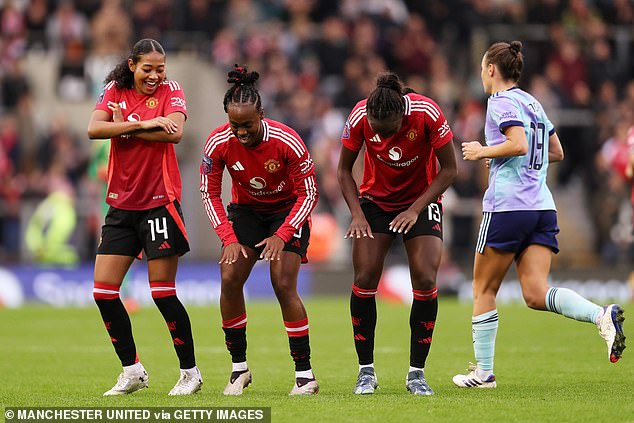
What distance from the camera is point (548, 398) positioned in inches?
321

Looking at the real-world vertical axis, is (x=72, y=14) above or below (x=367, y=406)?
above

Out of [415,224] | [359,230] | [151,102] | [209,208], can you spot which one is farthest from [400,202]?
[151,102]

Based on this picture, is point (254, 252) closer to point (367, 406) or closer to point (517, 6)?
point (367, 406)

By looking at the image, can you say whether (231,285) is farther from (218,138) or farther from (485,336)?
(485,336)

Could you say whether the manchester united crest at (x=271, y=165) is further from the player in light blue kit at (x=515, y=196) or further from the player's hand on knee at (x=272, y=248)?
the player in light blue kit at (x=515, y=196)

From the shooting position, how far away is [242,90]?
855 centimetres

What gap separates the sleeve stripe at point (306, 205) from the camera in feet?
28.5

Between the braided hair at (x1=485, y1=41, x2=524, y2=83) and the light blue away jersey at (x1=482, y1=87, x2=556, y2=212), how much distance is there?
0.44 ft

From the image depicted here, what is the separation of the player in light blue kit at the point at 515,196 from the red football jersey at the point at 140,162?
228cm

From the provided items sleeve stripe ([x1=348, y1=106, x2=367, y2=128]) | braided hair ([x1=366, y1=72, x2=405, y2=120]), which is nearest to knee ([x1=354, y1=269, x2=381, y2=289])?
sleeve stripe ([x1=348, y1=106, x2=367, y2=128])

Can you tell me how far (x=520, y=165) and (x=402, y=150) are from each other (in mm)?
888

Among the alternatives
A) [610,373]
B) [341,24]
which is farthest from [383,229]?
A: [341,24]

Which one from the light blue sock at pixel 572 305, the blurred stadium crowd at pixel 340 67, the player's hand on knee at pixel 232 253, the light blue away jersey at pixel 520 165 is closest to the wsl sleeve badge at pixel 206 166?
the player's hand on knee at pixel 232 253

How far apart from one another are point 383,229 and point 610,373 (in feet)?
7.99
